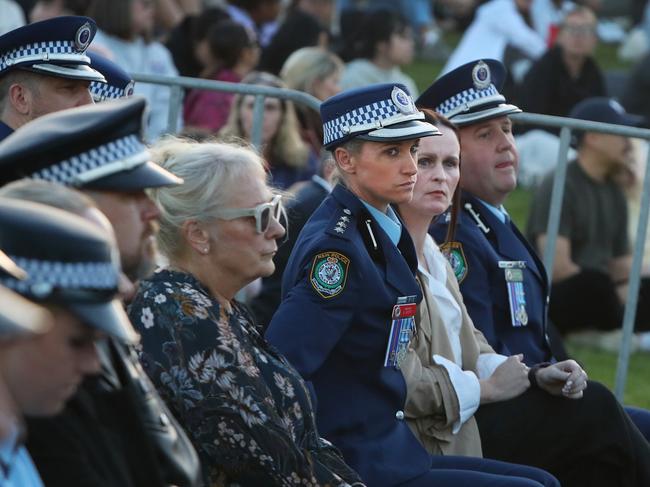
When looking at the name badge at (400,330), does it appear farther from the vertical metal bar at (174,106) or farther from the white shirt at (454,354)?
the vertical metal bar at (174,106)

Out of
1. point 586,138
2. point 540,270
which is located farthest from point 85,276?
point 586,138

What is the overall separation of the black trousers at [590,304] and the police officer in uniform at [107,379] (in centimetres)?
480

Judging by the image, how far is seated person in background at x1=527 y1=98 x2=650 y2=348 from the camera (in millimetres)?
7559

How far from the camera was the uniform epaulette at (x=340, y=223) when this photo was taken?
4.11 m

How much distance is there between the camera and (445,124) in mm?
4723

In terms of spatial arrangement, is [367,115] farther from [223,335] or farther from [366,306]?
[223,335]

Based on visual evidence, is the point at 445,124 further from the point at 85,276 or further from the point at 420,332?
the point at 85,276

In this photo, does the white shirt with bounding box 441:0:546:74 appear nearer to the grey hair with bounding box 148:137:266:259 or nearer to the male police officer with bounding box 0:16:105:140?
the male police officer with bounding box 0:16:105:140

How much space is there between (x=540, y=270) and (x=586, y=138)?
8.90 ft

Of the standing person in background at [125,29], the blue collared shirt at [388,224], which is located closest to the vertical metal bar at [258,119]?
the blue collared shirt at [388,224]

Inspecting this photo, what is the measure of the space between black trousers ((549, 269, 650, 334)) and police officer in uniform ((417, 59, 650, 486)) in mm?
2453

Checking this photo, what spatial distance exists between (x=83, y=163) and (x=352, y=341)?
137 cm

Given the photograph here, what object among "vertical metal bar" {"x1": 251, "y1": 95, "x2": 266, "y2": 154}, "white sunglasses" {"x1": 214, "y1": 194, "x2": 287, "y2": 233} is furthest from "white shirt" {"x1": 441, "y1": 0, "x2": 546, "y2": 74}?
"white sunglasses" {"x1": 214, "y1": 194, "x2": 287, "y2": 233}

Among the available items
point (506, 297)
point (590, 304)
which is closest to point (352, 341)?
point (506, 297)
